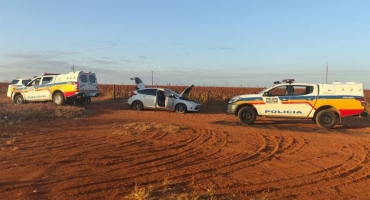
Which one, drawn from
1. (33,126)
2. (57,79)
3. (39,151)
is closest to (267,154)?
(39,151)

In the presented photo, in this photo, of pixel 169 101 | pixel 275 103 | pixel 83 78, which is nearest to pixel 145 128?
pixel 275 103

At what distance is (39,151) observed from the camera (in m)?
8.10

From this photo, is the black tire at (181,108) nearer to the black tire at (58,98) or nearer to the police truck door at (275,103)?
the police truck door at (275,103)

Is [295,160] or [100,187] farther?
[295,160]

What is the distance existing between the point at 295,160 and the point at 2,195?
19.7 feet

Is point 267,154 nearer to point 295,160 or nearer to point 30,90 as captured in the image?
point 295,160

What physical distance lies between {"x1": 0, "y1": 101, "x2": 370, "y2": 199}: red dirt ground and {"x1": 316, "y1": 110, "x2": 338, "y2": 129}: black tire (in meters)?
2.52

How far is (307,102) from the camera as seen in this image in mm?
14258

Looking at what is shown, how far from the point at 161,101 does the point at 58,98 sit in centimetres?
605

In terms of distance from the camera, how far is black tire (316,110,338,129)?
14.1 meters

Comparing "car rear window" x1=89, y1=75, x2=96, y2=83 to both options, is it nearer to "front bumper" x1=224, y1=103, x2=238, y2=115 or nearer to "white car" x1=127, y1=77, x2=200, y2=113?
"white car" x1=127, y1=77, x2=200, y2=113

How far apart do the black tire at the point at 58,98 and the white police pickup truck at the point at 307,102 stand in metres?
10.5

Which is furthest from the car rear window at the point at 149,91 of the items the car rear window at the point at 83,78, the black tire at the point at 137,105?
the car rear window at the point at 83,78

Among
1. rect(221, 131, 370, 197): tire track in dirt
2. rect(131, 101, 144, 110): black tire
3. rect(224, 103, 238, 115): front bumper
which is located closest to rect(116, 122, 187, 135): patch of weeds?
rect(224, 103, 238, 115): front bumper
